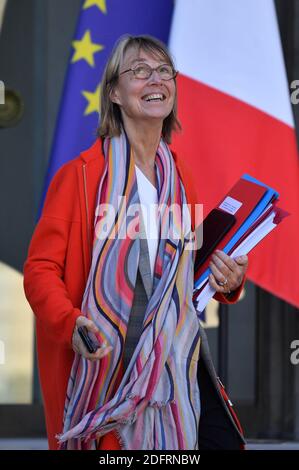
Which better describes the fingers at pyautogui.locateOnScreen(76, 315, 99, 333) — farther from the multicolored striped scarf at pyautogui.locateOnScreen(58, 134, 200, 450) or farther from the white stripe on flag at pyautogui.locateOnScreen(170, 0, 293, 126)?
the white stripe on flag at pyautogui.locateOnScreen(170, 0, 293, 126)

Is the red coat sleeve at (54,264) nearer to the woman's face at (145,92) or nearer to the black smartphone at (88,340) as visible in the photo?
the black smartphone at (88,340)

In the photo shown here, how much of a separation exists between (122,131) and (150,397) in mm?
784

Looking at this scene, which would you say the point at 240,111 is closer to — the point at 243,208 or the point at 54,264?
the point at 243,208

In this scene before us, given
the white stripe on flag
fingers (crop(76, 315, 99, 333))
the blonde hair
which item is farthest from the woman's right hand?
the white stripe on flag

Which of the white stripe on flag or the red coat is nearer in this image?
the red coat

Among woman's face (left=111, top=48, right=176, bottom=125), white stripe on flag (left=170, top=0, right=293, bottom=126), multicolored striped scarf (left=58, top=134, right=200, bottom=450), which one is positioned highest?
white stripe on flag (left=170, top=0, right=293, bottom=126)

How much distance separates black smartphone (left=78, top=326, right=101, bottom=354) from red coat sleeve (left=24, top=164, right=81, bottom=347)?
0.14 ft

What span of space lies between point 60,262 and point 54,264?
21mm

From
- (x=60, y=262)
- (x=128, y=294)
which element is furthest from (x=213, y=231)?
(x=60, y=262)

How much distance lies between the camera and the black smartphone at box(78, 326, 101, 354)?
3002mm

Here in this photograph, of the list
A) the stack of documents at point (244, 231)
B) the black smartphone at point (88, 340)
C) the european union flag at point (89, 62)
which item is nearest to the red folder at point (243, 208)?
the stack of documents at point (244, 231)

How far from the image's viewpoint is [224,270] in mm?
3246
